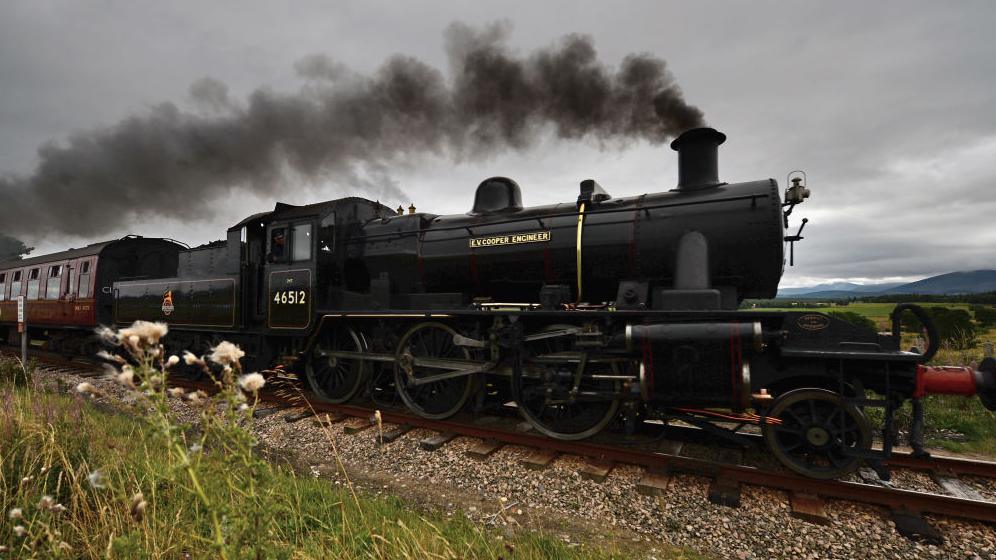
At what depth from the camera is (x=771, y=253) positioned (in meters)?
4.93

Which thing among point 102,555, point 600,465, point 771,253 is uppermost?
point 771,253

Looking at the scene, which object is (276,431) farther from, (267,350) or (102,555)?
(102,555)

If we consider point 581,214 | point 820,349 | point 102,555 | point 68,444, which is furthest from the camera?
point 581,214

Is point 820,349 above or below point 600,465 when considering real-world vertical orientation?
above

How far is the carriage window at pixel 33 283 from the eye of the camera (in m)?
14.0

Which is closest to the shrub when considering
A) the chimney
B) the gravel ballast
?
the chimney

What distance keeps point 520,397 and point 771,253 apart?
10.6ft

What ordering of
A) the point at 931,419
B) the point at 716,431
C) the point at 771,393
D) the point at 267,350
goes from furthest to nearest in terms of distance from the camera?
the point at 267,350
the point at 931,419
the point at 771,393
the point at 716,431

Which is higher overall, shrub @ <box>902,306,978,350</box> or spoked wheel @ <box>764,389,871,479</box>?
shrub @ <box>902,306,978,350</box>

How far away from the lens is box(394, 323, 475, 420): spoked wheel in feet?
20.3

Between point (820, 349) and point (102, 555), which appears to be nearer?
point (102, 555)

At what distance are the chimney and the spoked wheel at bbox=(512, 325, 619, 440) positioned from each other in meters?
2.45

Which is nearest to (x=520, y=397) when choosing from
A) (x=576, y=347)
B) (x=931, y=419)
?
(x=576, y=347)

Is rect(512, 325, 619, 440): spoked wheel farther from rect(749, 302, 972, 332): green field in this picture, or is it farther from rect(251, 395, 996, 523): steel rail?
rect(749, 302, 972, 332): green field
